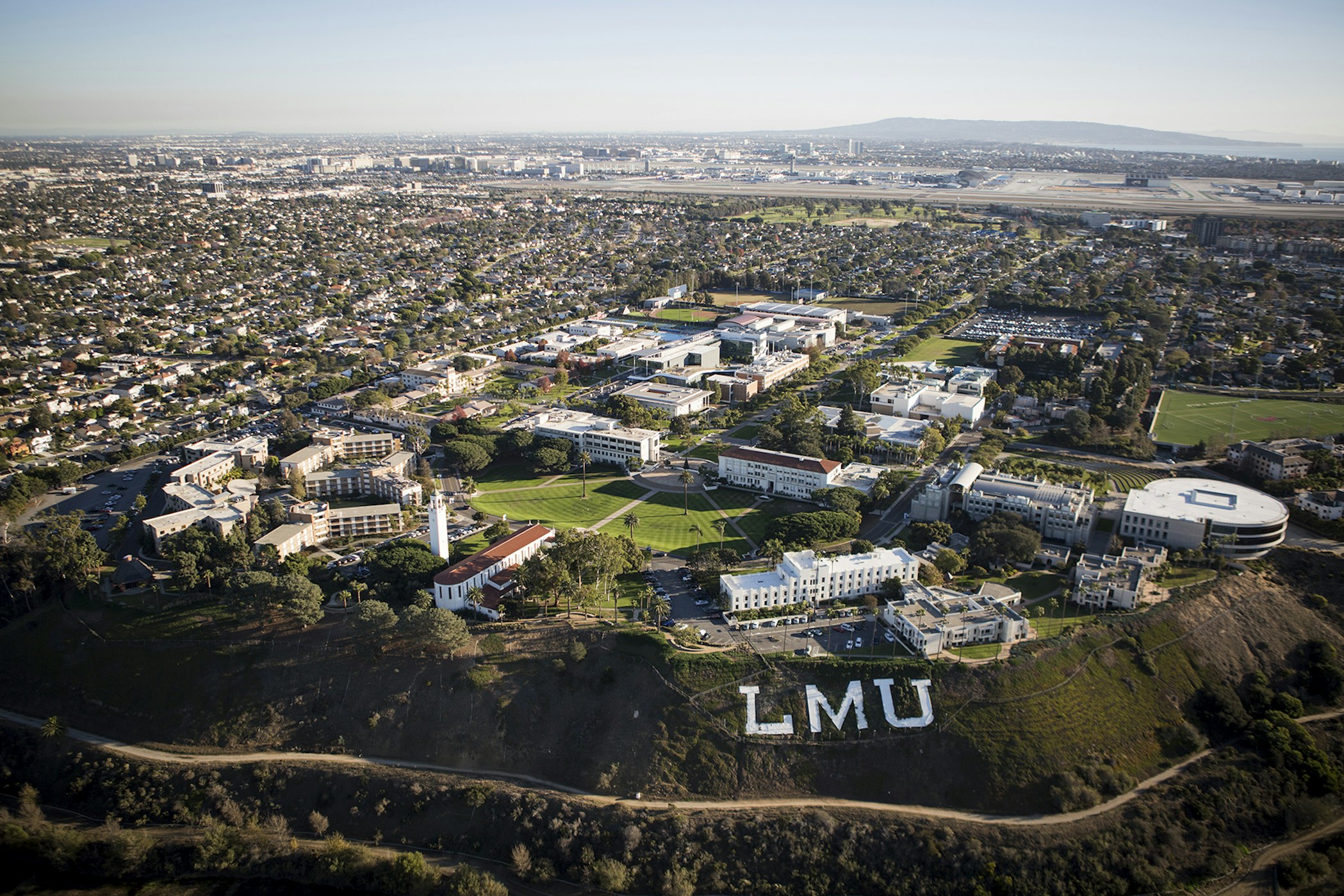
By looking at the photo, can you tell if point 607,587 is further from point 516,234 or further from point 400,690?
point 516,234

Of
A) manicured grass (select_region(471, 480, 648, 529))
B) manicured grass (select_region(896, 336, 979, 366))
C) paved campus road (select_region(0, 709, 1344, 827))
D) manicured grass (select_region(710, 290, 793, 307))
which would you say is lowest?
paved campus road (select_region(0, 709, 1344, 827))

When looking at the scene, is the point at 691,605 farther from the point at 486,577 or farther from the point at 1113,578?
the point at 1113,578

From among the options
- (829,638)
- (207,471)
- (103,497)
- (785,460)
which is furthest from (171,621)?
(785,460)

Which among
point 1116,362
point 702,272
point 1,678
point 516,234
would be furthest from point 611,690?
point 516,234

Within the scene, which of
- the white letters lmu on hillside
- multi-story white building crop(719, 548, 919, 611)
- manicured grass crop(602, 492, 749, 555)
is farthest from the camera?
manicured grass crop(602, 492, 749, 555)

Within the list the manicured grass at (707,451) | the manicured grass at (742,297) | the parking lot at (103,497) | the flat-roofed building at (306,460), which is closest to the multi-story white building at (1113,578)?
the manicured grass at (707,451)

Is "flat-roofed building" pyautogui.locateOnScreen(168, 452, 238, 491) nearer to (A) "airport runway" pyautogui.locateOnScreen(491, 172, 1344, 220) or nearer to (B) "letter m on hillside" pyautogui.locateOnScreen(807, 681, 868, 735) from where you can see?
(B) "letter m on hillside" pyautogui.locateOnScreen(807, 681, 868, 735)

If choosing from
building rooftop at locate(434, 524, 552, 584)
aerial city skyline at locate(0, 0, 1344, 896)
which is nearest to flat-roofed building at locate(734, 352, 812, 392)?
aerial city skyline at locate(0, 0, 1344, 896)
